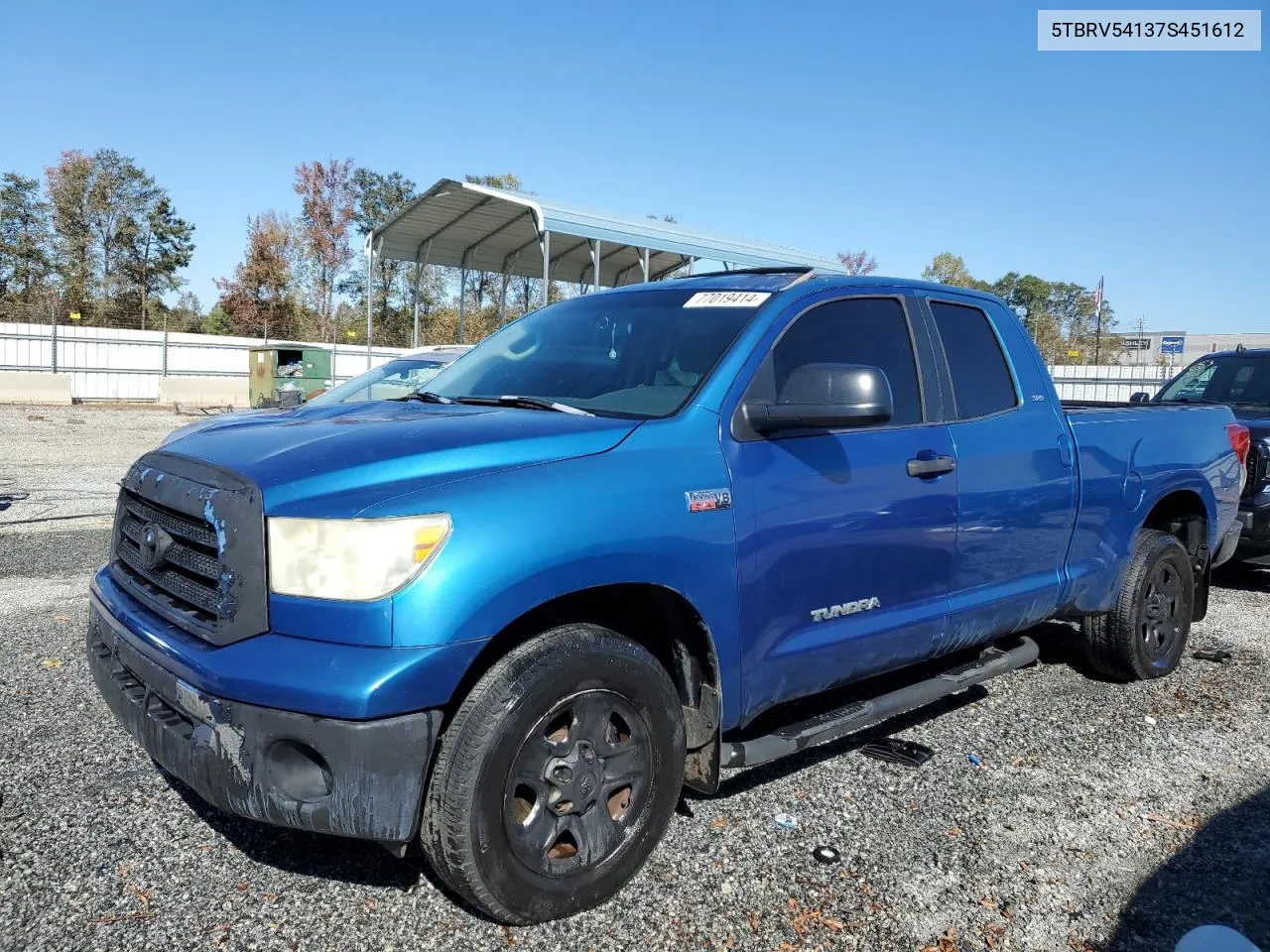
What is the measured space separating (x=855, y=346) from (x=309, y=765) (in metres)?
2.38

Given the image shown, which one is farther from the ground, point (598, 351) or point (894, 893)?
point (598, 351)

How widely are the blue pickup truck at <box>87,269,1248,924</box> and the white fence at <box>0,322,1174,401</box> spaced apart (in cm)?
2459

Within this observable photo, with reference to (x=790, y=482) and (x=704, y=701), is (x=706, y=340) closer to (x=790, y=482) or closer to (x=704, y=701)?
(x=790, y=482)

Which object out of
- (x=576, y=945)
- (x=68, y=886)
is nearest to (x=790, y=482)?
(x=576, y=945)

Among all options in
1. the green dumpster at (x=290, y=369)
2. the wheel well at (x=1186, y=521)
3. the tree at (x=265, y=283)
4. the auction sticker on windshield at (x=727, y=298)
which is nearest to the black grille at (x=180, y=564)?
the auction sticker on windshield at (x=727, y=298)

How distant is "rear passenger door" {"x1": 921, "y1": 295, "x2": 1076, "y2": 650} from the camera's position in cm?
365

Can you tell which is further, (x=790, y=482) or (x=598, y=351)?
(x=598, y=351)

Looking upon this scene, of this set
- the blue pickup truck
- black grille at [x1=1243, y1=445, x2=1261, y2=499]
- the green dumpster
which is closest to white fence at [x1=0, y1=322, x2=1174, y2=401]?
the green dumpster

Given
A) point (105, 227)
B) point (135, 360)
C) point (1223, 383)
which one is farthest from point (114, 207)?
point (1223, 383)

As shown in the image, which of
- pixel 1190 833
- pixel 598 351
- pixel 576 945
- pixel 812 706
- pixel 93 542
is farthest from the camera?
pixel 93 542

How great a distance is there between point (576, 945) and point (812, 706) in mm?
1919

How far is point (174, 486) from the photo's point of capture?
2625 mm

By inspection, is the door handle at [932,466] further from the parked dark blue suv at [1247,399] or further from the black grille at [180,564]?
the parked dark blue suv at [1247,399]

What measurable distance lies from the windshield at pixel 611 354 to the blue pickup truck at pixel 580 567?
2 centimetres
